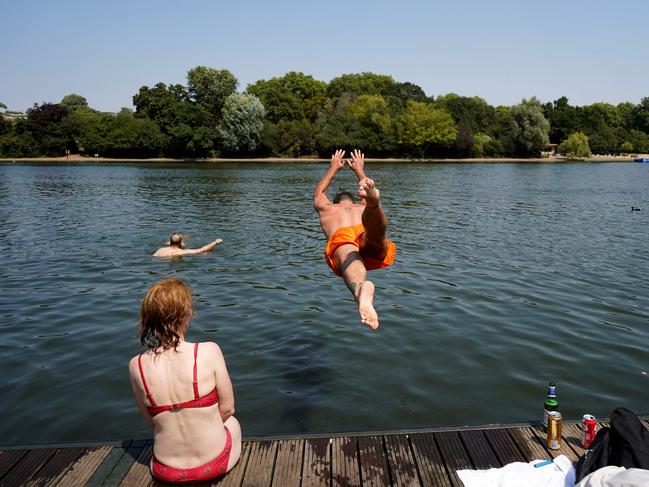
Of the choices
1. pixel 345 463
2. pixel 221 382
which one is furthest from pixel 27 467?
pixel 345 463

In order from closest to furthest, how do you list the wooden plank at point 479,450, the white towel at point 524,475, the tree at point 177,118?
the white towel at point 524,475, the wooden plank at point 479,450, the tree at point 177,118

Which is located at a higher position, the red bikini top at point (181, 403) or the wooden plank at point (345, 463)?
the red bikini top at point (181, 403)

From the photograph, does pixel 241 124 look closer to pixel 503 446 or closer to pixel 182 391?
pixel 503 446

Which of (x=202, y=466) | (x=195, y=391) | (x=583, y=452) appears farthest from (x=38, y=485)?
(x=583, y=452)

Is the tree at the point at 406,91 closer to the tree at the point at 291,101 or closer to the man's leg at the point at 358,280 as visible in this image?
the tree at the point at 291,101

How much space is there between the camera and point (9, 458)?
516 centimetres

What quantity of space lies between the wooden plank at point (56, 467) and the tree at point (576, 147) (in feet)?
333

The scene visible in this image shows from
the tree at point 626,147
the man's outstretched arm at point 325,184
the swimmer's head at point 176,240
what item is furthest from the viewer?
the tree at point 626,147

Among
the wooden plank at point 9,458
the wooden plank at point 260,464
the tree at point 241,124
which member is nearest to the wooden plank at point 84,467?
the wooden plank at point 9,458

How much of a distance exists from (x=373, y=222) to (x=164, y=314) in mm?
2791

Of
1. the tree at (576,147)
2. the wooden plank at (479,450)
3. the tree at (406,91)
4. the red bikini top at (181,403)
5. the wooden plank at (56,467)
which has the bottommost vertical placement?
the wooden plank at (56,467)

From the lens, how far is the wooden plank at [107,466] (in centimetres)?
470

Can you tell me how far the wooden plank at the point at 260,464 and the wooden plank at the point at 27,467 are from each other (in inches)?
75.3

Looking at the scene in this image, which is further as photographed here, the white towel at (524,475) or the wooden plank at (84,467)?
the wooden plank at (84,467)
